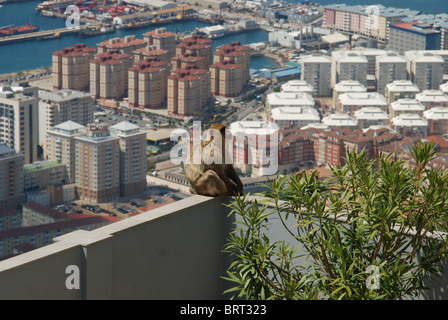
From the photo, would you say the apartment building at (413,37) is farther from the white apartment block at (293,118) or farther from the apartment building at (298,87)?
the white apartment block at (293,118)

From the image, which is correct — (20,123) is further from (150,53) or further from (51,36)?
(51,36)

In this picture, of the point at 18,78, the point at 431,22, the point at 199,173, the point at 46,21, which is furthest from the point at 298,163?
the point at 199,173

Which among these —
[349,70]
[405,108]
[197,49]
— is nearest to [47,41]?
[197,49]

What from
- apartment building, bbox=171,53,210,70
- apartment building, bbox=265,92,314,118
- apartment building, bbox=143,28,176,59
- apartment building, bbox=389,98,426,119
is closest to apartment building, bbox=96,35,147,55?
apartment building, bbox=143,28,176,59

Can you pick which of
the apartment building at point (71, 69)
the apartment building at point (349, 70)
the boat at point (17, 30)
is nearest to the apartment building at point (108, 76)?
the apartment building at point (71, 69)

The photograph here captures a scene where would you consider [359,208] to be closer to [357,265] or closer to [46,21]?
[357,265]
